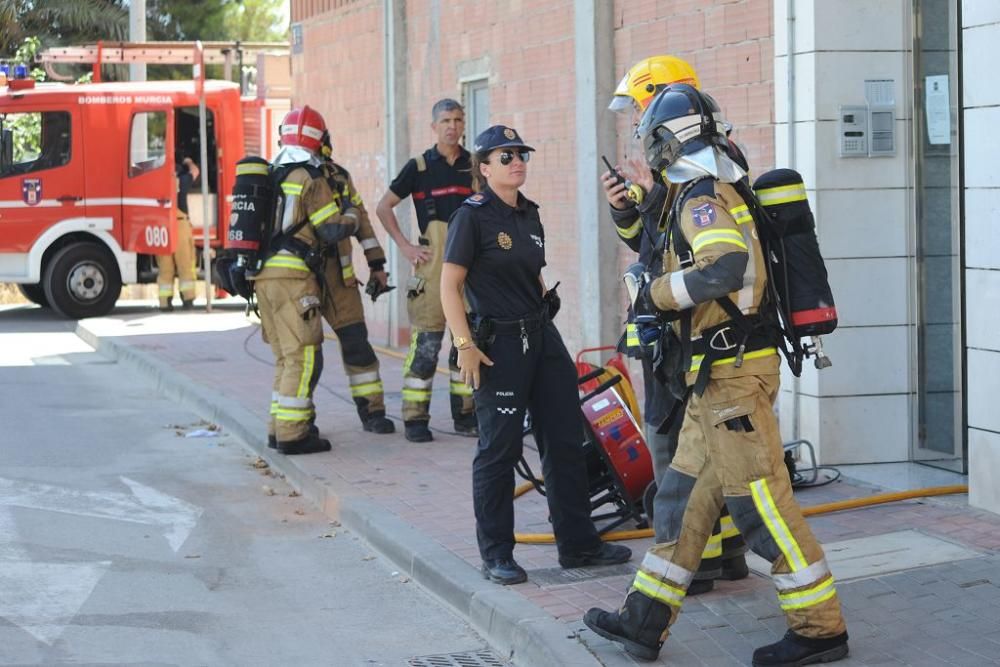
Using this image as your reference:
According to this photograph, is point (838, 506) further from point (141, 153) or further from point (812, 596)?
point (141, 153)

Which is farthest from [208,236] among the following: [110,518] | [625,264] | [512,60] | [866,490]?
[866,490]

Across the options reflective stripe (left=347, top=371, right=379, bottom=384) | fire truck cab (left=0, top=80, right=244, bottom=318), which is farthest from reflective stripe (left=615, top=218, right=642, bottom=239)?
Answer: fire truck cab (left=0, top=80, right=244, bottom=318)

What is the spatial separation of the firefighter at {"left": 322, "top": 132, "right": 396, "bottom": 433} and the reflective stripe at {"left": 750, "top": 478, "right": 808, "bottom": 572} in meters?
4.85

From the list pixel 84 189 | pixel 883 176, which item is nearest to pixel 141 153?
pixel 84 189

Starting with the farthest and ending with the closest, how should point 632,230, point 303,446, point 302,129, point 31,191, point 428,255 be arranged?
point 31,191, point 428,255, point 303,446, point 302,129, point 632,230

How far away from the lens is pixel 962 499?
7449 millimetres

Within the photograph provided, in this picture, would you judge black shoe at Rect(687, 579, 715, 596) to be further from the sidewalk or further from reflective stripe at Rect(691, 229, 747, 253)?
reflective stripe at Rect(691, 229, 747, 253)

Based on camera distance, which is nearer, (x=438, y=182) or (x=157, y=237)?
(x=438, y=182)

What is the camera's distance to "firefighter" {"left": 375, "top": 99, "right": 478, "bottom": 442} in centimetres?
973

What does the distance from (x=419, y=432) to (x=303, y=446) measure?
0.77 metres

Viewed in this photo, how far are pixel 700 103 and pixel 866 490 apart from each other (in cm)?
330

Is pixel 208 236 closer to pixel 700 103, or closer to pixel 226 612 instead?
pixel 226 612

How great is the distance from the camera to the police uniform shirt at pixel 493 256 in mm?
6398

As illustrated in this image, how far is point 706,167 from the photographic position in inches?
201
